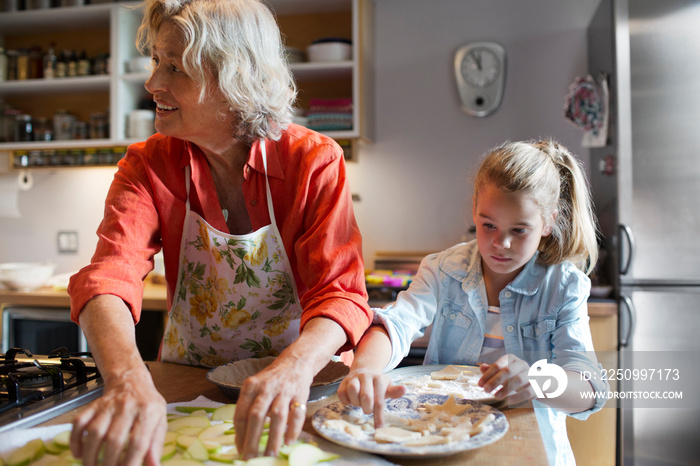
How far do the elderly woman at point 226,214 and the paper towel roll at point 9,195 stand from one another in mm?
2661

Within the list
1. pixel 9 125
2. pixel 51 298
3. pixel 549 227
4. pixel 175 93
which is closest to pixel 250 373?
pixel 175 93

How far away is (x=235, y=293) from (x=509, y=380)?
0.57 meters

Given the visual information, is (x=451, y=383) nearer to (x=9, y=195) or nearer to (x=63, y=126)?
(x=63, y=126)

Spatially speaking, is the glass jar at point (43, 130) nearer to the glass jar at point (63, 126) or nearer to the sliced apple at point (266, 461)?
the glass jar at point (63, 126)

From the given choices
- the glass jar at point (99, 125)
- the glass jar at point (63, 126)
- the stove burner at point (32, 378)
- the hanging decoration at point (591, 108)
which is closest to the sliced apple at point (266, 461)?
the stove burner at point (32, 378)

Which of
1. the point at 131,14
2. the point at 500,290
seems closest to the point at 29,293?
the point at 131,14

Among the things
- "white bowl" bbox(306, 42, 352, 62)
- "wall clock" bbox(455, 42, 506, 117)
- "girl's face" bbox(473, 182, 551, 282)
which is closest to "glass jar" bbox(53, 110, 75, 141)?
"white bowl" bbox(306, 42, 352, 62)

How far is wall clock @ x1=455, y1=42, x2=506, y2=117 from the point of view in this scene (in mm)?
2818

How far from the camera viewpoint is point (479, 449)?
74 cm

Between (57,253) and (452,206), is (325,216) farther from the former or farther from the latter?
(57,253)

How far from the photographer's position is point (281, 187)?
114 cm

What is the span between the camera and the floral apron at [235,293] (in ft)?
3.74

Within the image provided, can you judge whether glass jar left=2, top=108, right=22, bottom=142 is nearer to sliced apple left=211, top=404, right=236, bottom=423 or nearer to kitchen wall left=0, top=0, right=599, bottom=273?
kitchen wall left=0, top=0, right=599, bottom=273

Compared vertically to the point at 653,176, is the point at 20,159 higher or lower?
higher
